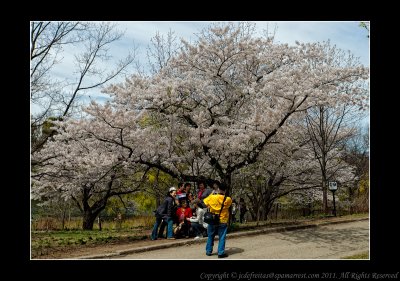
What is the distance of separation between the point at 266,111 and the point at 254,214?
12.4 m

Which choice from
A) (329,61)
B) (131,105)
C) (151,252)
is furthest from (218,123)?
(329,61)

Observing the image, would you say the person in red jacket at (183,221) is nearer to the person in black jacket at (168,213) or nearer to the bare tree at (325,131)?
the person in black jacket at (168,213)

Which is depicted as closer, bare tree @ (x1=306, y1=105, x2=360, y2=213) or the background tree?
bare tree @ (x1=306, y1=105, x2=360, y2=213)

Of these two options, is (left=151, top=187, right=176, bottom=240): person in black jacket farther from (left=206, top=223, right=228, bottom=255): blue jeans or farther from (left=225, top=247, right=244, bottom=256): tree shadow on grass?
(left=206, top=223, right=228, bottom=255): blue jeans

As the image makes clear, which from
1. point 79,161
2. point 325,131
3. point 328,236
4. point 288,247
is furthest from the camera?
point 325,131

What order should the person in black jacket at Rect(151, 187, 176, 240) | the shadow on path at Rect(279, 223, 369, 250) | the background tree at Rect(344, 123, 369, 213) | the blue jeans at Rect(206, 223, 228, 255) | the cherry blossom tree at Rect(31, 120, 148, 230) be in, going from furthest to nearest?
1. the background tree at Rect(344, 123, 369, 213)
2. the cherry blossom tree at Rect(31, 120, 148, 230)
3. the person in black jacket at Rect(151, 187, 176, 240)
4. the shadow on path at Rect(279, 223, 369, 250)
5. the blue jeans at Rect(206, 223, 228, 255)

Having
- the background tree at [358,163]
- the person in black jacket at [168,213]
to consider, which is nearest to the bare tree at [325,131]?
the background tree at [358,163]

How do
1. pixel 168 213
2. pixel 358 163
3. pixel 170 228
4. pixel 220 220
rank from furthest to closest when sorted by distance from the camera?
pixel 358 163, pixel 170 228, pixel 168 213, pixel 220 220

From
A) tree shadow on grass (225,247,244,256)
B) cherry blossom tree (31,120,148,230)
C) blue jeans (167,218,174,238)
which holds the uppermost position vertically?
cherry blossom tree (31,120,148,230)

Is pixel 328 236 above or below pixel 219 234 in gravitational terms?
below

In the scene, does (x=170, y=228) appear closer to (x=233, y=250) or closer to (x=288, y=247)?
(x=233, y=250)

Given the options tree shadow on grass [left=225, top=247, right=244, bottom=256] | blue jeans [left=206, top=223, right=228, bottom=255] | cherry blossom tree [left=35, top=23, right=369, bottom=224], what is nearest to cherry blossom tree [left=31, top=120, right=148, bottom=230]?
cherry blossom tree [left=35, top=23, right=369, bottom=224]

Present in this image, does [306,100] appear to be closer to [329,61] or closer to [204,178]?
[204,178]

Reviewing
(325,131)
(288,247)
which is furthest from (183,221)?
(325,131)
